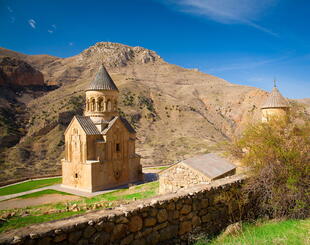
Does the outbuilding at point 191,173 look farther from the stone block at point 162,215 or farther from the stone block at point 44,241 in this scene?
the stone block at point 44,241

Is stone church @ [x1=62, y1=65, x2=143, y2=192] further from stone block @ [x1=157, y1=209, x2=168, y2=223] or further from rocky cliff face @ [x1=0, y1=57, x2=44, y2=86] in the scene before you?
rocky cliff face @ [x1=0, y1=57, x2=44, y2=86]

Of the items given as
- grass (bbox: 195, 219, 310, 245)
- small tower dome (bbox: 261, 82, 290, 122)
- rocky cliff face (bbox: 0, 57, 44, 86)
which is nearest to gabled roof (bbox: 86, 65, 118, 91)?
small tower dome (bbox: 261, 82, 290, 122)

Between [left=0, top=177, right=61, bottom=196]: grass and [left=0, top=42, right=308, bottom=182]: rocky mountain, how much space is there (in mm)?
5431

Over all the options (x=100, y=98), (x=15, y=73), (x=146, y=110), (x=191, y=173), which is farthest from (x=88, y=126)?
(x=15, y=73)

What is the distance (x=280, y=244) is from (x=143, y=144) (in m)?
38.7

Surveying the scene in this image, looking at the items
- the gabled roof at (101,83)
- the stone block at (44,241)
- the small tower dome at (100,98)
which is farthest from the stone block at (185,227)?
the gabled roof at (101,83)

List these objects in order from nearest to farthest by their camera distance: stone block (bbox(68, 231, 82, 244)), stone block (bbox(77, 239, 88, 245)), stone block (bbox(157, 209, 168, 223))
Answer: stone block (bbox(68, 231, 82, 244))
stone block (bbox(77, 239, 88, 245))
stone block (bbox(157, 209, 168, 223))

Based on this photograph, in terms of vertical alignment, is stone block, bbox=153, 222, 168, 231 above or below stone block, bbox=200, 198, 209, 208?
below

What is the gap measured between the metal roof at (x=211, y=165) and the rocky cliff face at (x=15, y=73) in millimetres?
61008

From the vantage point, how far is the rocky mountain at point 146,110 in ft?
121

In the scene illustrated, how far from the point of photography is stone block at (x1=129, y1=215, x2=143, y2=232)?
15.0 feet

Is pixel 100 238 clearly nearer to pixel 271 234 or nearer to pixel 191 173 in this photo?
pixel 271 234

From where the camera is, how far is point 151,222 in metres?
4.87

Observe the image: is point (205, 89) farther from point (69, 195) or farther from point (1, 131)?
point (69, 195)
